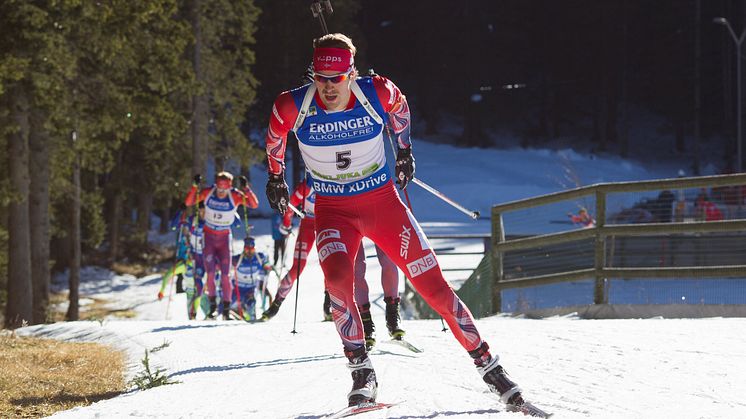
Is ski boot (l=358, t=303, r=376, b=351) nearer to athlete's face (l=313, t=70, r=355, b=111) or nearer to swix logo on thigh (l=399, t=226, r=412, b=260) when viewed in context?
swix logo on thigh (l=399, t=226, r=412, b=260)

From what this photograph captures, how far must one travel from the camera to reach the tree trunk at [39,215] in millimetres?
21188

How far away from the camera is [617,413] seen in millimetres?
5809

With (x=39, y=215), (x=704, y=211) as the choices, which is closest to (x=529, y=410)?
(x=704, y=211)

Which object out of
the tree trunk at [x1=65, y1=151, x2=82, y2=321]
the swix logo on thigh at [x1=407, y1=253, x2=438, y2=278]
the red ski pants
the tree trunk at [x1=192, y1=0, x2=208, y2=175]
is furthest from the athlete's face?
the tree trunk at [x1=192, y1=0, x2=208, y2=175]

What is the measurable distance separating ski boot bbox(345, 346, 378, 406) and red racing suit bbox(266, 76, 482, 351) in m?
0.06

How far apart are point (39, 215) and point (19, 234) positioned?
6.87 ft

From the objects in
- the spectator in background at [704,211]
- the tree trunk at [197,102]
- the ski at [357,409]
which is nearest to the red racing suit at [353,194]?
the ski at [357,409]

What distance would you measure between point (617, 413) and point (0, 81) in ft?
47.3

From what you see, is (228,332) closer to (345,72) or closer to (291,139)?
(345,72)

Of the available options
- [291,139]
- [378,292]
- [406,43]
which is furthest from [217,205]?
[406,43]

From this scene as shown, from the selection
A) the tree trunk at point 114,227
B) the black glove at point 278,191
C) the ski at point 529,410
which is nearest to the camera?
the ski at point 529,410

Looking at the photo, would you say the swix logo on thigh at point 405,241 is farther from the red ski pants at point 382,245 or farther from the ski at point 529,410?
the ski at point 529,410

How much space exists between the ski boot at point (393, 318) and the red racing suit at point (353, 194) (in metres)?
2.31

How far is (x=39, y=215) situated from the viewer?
22062mm
